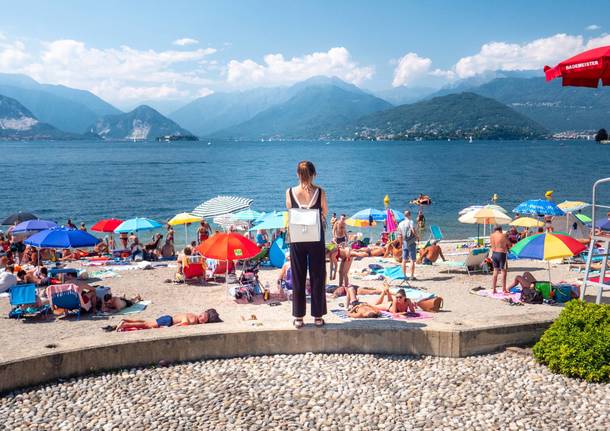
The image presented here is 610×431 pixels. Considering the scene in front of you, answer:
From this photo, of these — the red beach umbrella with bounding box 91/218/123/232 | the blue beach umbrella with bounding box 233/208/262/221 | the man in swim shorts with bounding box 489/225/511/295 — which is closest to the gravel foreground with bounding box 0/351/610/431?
the man in swim shorts with bounding box 489/225/511/295

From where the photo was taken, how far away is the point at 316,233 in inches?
271

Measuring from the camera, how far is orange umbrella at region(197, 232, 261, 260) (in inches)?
420

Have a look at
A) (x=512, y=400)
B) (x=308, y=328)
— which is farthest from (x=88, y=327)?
(x=512, y=400)

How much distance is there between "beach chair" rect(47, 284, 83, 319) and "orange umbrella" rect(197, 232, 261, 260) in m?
2.52

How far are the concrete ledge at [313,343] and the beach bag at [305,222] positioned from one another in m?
1.58

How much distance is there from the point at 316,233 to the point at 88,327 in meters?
5.24

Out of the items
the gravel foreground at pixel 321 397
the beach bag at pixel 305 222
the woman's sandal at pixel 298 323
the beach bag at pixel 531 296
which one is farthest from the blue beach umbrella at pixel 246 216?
the beach bag at pixel 305 222

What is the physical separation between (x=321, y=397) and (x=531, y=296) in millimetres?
6566

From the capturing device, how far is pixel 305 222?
6.82m

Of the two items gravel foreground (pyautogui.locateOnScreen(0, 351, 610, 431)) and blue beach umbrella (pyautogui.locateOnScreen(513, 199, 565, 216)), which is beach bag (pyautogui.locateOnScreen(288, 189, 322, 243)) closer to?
gravel foreground (pyautogui.locateOnScreen(0, 351, 610, 431))

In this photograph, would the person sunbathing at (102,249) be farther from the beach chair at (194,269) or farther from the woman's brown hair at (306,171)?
the woman's brown hair at (306,171)

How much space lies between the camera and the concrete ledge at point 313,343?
721 cm

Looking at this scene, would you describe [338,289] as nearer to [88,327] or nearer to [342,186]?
[88,327]

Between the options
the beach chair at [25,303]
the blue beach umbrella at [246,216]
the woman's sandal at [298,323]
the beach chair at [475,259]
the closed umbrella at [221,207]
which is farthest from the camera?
the blue beach umbrella at [246,216]
